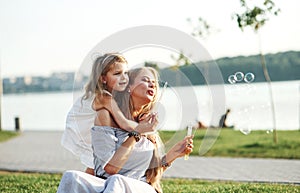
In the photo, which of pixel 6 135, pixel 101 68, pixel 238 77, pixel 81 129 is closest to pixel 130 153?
pixel 101 68

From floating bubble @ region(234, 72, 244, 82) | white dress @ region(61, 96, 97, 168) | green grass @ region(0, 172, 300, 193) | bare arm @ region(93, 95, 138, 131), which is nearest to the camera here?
bare arm @ region(93, 95, 138, 131)

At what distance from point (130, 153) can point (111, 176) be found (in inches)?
11.2

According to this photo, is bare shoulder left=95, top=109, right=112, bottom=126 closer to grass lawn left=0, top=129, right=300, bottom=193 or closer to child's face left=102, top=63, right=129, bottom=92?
child's face left=102, top=63, right=129, bottom=92

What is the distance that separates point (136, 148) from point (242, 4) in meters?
9.64

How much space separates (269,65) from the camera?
71.3ft

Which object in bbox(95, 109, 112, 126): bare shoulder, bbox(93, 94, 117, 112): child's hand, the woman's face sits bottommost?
bbox(95, 109, 112, 126): bare shoulder

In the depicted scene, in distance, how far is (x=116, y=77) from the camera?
4625 mm

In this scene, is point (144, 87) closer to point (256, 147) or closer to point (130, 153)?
point (130, 153)

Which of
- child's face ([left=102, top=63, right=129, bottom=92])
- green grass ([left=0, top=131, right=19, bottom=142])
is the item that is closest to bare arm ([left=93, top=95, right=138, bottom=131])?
child's face ([left=102, top=63, right=129, bottom=92])

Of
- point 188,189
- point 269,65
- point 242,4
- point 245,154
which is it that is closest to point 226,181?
point 188,189

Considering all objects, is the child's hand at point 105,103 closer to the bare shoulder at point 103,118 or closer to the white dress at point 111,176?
the bare shoulder at point 103,118

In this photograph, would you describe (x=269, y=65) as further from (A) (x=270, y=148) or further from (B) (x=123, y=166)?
(B) (x=123, y=166)

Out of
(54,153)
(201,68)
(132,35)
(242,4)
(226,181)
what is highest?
(132,35)

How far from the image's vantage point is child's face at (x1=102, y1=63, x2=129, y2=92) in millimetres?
4605
